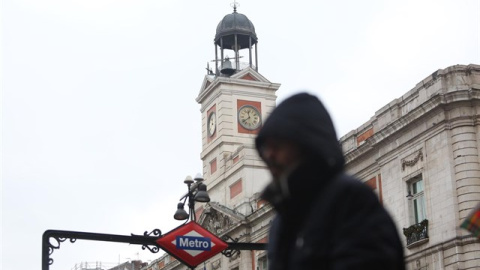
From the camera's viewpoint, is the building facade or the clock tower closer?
the building facade

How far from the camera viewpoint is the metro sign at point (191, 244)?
1622 cm

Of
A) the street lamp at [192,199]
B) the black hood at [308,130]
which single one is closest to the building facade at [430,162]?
the street lamp at [192,199]

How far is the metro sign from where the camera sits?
16219 mm

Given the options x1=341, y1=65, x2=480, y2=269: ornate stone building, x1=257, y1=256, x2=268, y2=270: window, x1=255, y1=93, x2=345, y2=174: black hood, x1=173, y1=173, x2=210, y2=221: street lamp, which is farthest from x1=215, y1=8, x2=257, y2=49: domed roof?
x1=255, y1=93, x2=345, y2=174: black hood

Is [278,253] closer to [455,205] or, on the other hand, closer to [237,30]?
[455,205]

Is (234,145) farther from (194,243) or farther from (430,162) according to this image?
(194,243)

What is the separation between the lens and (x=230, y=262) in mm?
43406

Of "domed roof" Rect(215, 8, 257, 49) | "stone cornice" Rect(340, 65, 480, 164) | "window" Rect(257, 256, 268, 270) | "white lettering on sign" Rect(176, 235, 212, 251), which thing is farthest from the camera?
"domed roof" Rect(215, 8, 257, 49)

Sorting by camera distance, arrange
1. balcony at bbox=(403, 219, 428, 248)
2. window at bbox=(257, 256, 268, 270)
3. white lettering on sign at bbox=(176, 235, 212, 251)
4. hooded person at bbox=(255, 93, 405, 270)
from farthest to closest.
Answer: window at bbox=(257, 256, 268, 270) < balcony at bbox=(403, 219, 428, 248) < white lettering on sign at bbox=(176, 235, 212, 251) < hooded person at bbox=(255, 93, 405, 270)

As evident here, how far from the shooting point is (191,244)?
1638 centimetres

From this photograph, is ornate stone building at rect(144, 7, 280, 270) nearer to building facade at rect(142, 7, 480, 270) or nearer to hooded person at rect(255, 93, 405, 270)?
building facade at rect(142, 7, 480, 270)

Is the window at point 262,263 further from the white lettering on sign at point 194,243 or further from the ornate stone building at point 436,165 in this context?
→ the white lettering on sign at point 194,243

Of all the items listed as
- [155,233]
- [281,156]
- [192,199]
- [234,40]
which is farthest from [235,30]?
[281,156]

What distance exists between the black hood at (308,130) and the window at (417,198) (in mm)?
27023
